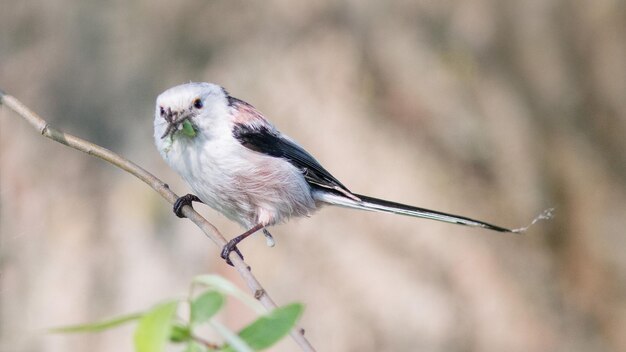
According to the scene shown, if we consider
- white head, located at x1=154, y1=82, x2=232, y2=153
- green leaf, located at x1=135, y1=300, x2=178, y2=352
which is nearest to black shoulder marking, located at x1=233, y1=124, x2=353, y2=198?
white head, located at x1=154, y1=82, x2=232, y2=153

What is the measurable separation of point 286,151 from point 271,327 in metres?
2.23

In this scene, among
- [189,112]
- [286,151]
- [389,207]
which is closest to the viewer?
[189,112]


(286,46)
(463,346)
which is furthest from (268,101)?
(463,346)

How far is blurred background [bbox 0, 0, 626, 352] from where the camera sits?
4824mm

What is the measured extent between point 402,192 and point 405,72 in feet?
2.34

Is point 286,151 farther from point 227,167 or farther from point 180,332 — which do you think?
point 180,332

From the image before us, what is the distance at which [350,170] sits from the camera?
189 inches

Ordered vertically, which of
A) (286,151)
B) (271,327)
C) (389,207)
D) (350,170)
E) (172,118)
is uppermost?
(350,170)

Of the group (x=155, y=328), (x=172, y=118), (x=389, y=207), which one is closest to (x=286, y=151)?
(x=389, y=207)

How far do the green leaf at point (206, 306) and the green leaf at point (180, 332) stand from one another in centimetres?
1

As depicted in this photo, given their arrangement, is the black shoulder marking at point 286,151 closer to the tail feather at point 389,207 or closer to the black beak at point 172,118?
the tail feather at point 389,207

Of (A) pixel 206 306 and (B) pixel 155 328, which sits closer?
(B) pixel 155 328

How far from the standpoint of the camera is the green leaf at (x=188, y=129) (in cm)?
247

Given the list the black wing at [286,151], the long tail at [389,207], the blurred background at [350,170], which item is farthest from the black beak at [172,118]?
the blurred background at [350,170]
